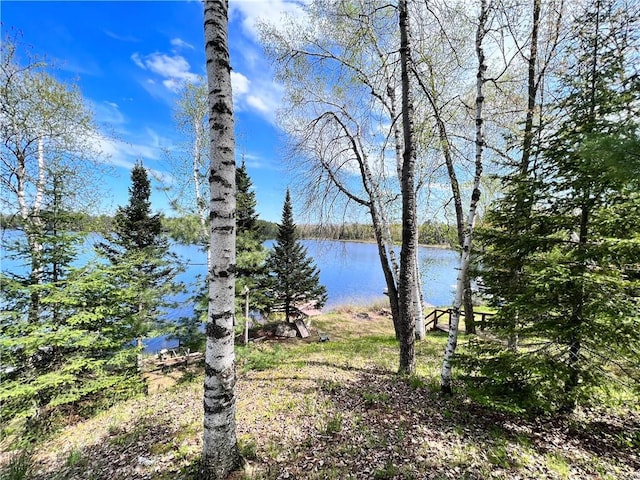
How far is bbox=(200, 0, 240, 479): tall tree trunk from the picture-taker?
91.2 inches

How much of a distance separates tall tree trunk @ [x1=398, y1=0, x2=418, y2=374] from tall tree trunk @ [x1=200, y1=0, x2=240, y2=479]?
9.88ft

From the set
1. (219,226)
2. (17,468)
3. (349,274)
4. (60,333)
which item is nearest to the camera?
(219,226)

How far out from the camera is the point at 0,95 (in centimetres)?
567

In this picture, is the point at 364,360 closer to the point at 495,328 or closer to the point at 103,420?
the point at 495,328

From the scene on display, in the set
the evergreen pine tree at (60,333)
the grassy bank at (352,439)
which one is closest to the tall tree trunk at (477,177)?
the grassy bank at (352,439)

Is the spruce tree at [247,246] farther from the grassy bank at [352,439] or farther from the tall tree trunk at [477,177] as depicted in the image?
the tall tree trunk at [477,177]

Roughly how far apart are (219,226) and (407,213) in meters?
3.40

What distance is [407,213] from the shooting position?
15.4ft

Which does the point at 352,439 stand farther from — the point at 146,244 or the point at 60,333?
the point at 146,244

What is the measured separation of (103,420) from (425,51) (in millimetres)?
8673

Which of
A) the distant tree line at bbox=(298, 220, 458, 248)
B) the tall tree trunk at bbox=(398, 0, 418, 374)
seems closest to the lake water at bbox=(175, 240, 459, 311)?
the distant tree line at bbox=(298, 220, 458, 248)

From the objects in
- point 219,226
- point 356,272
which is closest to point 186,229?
point 219,226

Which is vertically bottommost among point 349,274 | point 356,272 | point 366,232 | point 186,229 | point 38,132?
point 349,274

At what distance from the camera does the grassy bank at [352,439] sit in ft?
8.76
